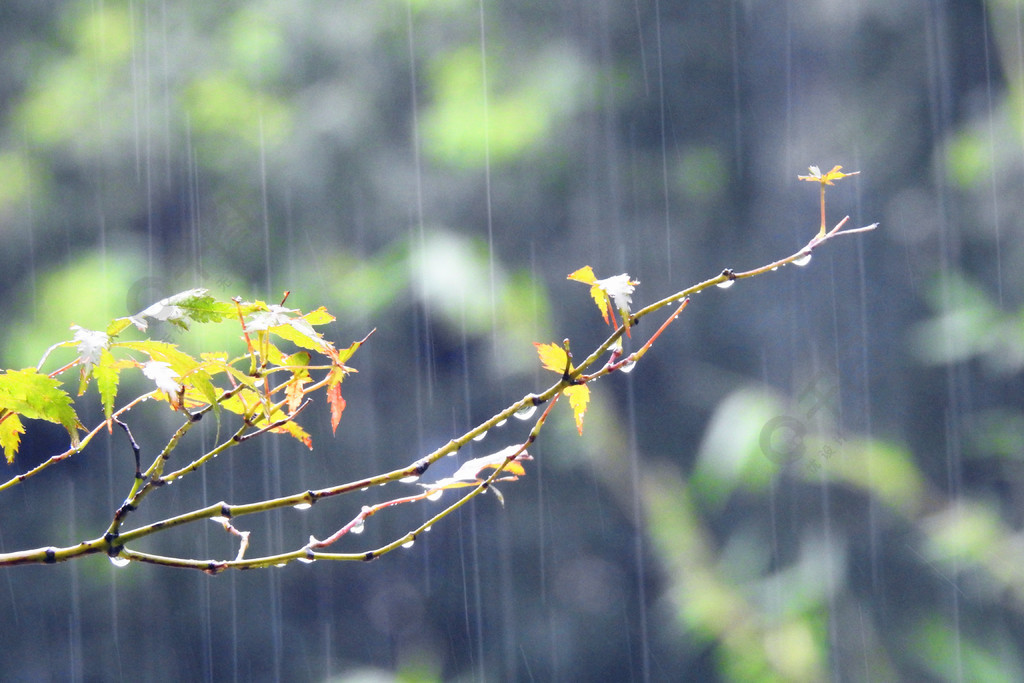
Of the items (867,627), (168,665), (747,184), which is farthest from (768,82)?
(168,665)

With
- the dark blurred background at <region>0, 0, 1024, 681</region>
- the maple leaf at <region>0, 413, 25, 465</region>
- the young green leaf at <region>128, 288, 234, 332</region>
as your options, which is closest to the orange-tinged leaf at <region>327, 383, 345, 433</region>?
the young green leaf at <region>128, 288, 234, 332</region>

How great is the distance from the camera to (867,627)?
95.6 inches

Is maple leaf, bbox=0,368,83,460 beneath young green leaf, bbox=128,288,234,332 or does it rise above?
beneath

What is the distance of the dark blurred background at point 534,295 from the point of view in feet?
7.96

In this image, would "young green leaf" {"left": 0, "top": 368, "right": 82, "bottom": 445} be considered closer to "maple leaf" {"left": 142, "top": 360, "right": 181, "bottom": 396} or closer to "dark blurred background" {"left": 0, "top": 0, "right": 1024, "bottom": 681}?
"maple leaf" {"left": 142, "top": 360, "right": 181, "bottom": 396}

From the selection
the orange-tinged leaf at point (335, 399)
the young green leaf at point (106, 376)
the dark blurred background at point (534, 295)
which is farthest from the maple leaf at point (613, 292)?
the dark blurred background at point (534, 295)

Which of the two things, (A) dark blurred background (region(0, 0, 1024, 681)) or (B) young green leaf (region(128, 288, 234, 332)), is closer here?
(B) young green leaf (region(128, 288, 234, 332))

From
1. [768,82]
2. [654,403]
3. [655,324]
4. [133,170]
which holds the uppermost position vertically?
[768,82]

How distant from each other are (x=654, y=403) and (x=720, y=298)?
420mm

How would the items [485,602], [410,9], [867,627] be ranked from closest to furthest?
[867,627] → [485,602] → [410,9]

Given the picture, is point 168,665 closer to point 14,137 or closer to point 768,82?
point 14,137

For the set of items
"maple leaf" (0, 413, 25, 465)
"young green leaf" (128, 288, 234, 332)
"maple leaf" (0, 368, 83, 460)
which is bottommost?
"maple leaf" (0, 413, 25, 465)

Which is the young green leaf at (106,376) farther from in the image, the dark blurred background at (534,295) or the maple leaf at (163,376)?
the dark blurred background at (534,295)

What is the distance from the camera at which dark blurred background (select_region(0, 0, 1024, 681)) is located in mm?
2426
